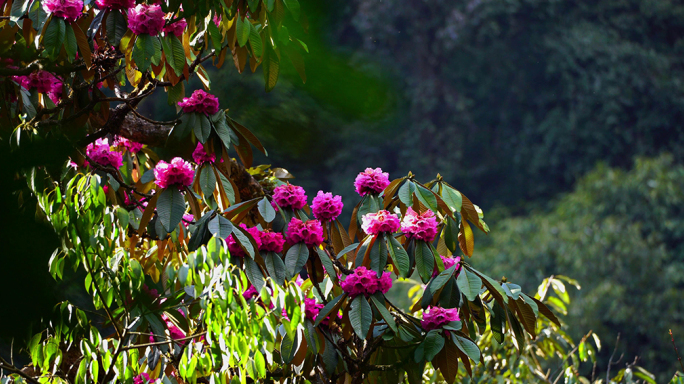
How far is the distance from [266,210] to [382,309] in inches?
8.0

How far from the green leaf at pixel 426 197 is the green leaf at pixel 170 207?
33cm

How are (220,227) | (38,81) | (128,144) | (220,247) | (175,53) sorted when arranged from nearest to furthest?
1. (220,247)
2. (220,227)
3. (175,53)
4. (38,81)
5. (128,144)

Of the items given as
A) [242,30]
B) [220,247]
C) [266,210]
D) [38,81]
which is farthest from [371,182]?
[38,81]

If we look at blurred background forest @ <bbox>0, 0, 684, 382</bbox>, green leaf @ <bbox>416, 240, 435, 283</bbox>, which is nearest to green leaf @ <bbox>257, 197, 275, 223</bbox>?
green leaf @ <bbox>416, 240, 435, 283</bbox>

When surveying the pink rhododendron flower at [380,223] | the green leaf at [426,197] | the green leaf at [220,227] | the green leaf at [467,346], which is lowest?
the green leaf at [467,346]

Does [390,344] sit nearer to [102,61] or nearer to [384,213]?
[384,213]

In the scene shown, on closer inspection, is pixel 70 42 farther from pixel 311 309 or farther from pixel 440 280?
pixel 440 280

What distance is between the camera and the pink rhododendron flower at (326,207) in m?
0.95

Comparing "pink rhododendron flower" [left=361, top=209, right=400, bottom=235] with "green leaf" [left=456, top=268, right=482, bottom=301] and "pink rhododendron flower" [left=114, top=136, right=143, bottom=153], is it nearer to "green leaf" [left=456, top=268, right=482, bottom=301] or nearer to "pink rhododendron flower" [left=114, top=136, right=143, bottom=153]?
"green leaf" [left=456, top=268, right=482, bottom=301]

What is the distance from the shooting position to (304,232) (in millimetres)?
883

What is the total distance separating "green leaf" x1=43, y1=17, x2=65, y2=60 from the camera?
0.84 m

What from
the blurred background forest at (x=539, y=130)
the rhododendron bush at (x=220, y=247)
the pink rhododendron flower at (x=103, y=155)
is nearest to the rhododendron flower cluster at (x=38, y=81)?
the rhododendron bush at (x=220, y=247)

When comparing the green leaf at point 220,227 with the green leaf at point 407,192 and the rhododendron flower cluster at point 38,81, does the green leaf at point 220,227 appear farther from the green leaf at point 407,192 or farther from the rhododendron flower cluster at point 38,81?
the rhododendron flower cluster at point 38,81

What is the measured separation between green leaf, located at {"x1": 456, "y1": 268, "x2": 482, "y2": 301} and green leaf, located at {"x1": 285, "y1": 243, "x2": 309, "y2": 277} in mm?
209
